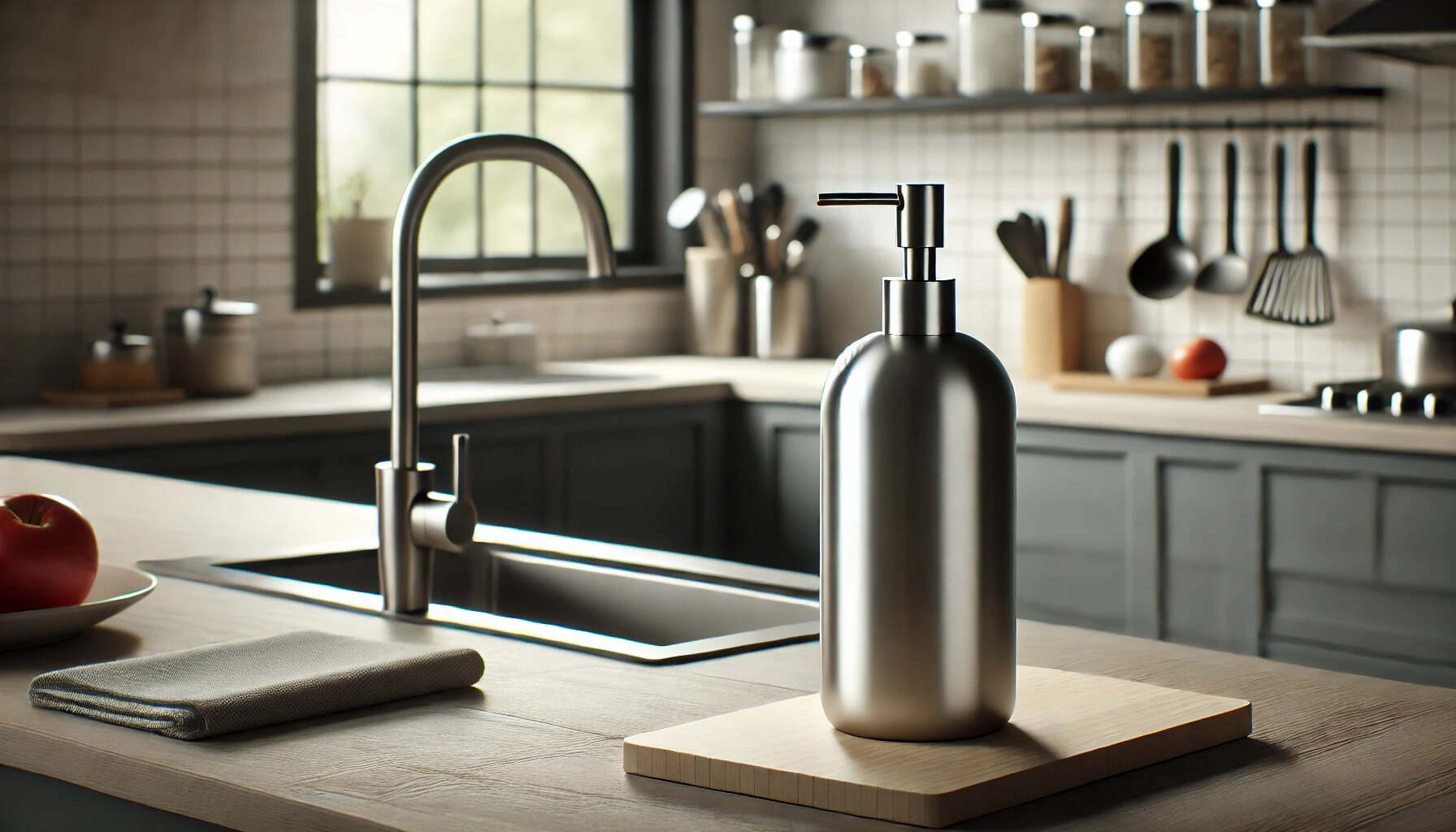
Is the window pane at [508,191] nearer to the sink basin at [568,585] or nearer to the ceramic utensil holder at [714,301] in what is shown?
the ceramic utensil holder at [714,301]

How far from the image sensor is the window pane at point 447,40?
4492 millimetres

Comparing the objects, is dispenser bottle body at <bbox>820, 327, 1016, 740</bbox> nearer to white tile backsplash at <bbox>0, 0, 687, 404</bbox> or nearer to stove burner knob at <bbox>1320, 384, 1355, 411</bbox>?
stove burner knob at <bbox>1320, 384, 1355, 411</bbox>

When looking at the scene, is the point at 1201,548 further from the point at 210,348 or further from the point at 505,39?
the point at 505,39

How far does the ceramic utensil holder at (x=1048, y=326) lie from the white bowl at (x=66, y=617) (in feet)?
9.85

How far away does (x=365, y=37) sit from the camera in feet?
14.4

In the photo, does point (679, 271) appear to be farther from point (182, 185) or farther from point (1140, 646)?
point (1140, 646)

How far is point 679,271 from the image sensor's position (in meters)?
5.02

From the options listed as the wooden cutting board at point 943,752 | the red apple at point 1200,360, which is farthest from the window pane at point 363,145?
the wooden cutting board at point 943,752

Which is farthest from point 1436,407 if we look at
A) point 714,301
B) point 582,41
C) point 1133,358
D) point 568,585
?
point 582,41

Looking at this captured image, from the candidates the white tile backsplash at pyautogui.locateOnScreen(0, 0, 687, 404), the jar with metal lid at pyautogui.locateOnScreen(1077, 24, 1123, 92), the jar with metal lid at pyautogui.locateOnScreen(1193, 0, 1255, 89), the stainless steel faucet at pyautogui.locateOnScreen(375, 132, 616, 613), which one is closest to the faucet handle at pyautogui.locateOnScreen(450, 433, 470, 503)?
the stainless steel faucet at pyautogui.locateOnScreen(375, 132, 616, 613)

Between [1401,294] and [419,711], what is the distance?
3192mm

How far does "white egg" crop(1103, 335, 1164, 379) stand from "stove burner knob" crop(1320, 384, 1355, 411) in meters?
0.60

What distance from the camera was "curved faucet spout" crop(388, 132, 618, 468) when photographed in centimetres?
163

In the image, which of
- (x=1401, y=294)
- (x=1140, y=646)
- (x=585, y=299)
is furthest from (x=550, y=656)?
(x=585, y=299)
